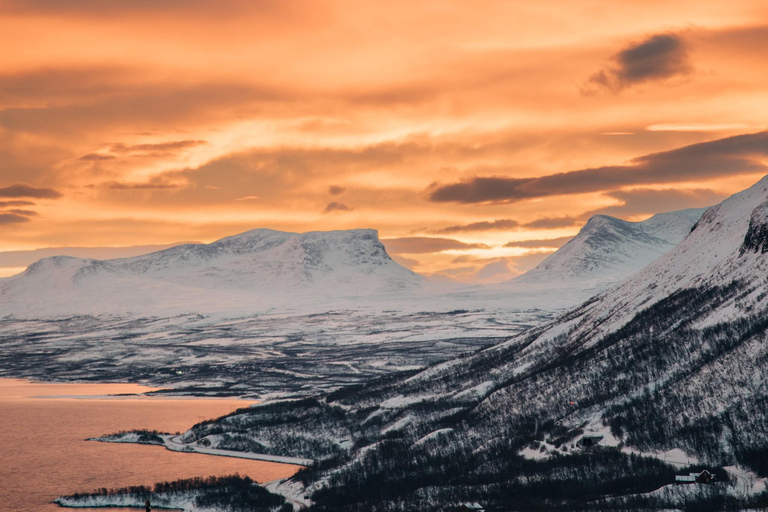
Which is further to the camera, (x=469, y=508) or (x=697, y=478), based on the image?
(x=697, y=478)

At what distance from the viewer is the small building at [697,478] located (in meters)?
160

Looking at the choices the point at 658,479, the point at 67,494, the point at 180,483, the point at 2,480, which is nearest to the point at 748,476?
the point at 658,479

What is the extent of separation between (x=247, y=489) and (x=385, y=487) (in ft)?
94.3

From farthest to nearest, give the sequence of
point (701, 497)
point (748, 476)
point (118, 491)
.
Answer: point (118, 491)
point (748, 476)
point (701, 497)

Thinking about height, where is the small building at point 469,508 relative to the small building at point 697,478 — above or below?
below

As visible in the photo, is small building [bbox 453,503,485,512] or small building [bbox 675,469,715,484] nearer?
small building [bbox 453,503,485,512]

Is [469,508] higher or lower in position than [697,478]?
lower

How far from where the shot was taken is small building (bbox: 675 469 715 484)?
159625 mm

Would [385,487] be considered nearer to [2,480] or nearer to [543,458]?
[543,458]

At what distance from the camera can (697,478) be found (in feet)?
527

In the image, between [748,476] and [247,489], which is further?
[247,489]

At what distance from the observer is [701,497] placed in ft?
498

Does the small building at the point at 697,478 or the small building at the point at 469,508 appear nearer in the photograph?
the small building at the point at 469,508

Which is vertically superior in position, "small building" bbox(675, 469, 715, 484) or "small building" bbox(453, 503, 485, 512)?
"small building" bbox(675, 469, 715, 484)
